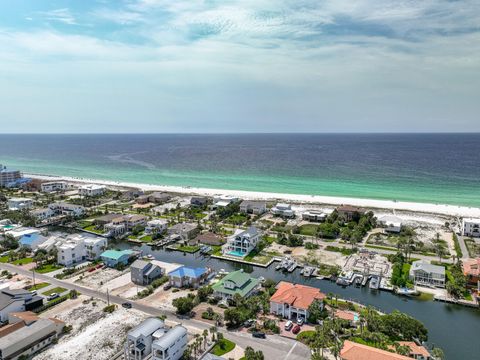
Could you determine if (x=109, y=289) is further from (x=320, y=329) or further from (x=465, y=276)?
(x=465, y=276)

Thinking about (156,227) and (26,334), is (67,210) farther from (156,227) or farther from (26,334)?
(26,334)

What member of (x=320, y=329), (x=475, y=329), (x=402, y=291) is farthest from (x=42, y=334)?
(x=475, y=329)

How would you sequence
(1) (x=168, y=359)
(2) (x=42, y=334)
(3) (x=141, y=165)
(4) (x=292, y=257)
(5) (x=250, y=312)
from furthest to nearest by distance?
1. (3) (x=141, y=165)
2. (4) (x=292, y=257)
3. (5) (x=250, y=312)
4. (2) (x=42, y=334)
5. (1) (x=168, y=359)

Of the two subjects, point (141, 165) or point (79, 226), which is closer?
point (79, 226)

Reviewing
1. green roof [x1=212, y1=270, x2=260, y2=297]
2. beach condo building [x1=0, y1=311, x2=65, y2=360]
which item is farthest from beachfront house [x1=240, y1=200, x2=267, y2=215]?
beach condo building [x1=0, y1=311, x2=65, y2=360]

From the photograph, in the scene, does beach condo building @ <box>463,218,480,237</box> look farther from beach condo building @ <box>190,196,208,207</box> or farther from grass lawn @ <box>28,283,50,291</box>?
grass lawn @ <box>28,283,50,291</box>
